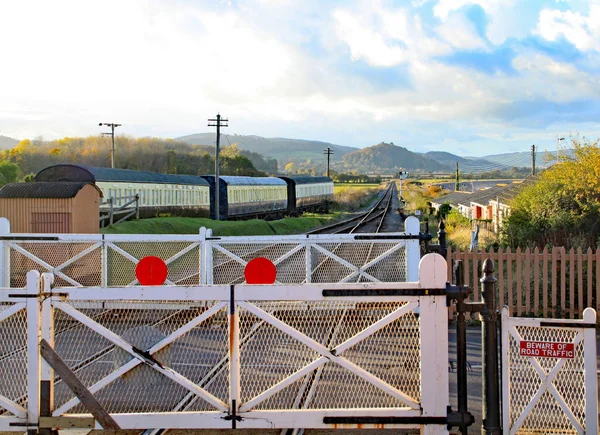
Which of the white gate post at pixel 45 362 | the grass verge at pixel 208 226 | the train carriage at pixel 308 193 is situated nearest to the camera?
the white gate post at pixel 45 362

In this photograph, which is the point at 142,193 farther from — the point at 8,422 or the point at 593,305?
the point at 8,422

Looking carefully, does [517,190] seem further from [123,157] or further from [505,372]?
[123,157]

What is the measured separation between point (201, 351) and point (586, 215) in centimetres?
1100

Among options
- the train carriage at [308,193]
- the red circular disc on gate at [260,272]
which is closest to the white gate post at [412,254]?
the red circular disc on gate at [260,272]

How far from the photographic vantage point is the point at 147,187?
101ft

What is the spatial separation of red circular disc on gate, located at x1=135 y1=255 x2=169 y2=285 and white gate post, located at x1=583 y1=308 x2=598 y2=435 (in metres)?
6.33

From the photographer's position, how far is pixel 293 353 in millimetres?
7707

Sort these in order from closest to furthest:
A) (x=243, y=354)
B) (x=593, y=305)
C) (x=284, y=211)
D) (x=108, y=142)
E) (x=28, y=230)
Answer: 1. (x=243, y=354)
2. (x=593, y=305)
3. (x=28, y=230)
4. (x=284, y=211)
5. (x=108, y=142)

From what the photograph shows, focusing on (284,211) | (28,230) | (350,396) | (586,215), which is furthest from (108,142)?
(350,396)

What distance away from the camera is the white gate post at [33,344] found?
4637 mm

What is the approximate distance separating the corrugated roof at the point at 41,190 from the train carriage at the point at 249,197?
17.3 meters

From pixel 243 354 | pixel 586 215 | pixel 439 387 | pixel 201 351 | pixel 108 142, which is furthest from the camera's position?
pixel 108 142

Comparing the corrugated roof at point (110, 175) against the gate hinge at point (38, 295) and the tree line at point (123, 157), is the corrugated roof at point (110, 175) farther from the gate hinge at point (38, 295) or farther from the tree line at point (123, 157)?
the tree line at point (123, 157)

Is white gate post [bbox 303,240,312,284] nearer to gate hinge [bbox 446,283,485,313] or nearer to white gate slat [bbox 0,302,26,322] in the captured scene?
gate hinge [bbox 446,283,485,313]
